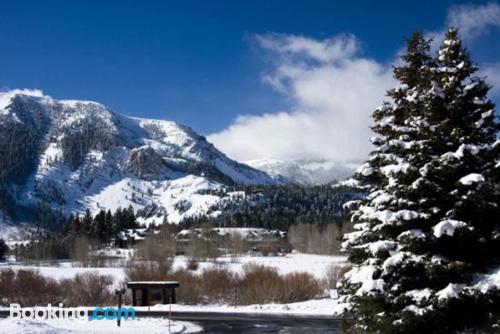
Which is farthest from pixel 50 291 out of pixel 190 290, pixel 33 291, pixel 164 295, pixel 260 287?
pixel 260 287

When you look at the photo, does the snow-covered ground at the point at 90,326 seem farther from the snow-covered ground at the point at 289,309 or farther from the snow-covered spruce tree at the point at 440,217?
the snow-covered spruce tree at the point at 440,217

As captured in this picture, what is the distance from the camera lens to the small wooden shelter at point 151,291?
1625 inches

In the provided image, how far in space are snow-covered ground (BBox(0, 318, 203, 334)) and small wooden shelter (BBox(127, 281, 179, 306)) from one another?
12239mm

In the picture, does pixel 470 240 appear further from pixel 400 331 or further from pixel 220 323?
pixel 220 323

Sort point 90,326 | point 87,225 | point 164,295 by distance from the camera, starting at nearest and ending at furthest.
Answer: point 90,326, point 164,295, point 87,225

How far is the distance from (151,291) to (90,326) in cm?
1959

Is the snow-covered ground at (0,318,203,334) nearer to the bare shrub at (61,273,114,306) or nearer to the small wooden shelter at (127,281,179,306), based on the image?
the small wooden shelter at (127,281,179,306)

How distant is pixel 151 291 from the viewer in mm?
44281

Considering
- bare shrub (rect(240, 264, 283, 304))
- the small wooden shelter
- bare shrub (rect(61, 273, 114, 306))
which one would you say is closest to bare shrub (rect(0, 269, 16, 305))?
bare shrub (rect(61, 273, 114, 306))

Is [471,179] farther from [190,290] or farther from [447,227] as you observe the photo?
[190,290]

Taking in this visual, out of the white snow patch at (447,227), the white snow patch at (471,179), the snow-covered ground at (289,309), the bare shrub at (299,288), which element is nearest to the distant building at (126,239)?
the bare shrub at (299,288)

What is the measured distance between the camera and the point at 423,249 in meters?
14.1

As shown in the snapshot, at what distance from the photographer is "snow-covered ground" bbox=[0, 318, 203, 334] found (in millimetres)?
20744

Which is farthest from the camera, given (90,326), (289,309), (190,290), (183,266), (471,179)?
(183,266)
